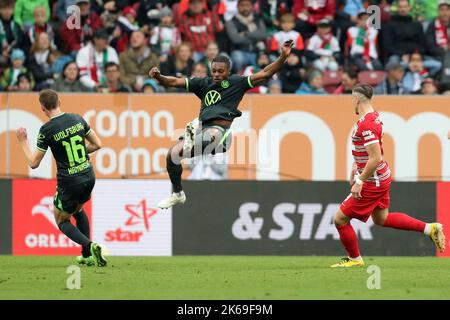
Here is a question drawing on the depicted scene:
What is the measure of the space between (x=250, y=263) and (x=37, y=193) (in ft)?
13.8

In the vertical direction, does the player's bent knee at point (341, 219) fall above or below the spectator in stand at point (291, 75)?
below

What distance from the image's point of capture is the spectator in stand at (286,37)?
21.4 metres

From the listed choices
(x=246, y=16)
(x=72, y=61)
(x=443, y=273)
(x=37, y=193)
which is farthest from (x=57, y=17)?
(x=443, y=273)

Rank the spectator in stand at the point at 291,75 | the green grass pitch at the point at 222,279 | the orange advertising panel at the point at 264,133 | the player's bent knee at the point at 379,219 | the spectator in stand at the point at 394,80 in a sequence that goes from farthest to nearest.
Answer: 1. the spectator in stand at the point at 291,75
2. the spectator in stand at the point at 394,80
3. the orange advertising panel at the point at 264,133
4. the player's bent knee at the point at 379,219
5. the green grass pitch at the point at 222,279

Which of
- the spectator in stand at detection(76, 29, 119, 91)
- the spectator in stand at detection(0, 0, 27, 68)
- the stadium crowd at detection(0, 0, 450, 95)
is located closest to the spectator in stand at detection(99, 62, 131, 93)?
the stadium crowd at detection(0, 0, 450, 95)

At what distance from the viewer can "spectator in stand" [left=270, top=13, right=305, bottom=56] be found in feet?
70.3

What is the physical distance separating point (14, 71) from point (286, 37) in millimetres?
5259

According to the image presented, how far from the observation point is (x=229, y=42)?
70.8 ft

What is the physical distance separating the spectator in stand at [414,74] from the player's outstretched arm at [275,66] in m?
7.76

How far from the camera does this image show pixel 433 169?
19.3 metres

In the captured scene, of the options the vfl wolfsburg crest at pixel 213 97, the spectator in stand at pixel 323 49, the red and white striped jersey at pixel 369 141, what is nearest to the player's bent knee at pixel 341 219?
the red and white striped jersey at pixel 369 141

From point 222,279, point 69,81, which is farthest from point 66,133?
point 69,81

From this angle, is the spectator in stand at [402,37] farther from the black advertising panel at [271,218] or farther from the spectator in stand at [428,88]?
the black advertising panel at [271,218]

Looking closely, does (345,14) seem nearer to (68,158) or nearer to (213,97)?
(213,97)
